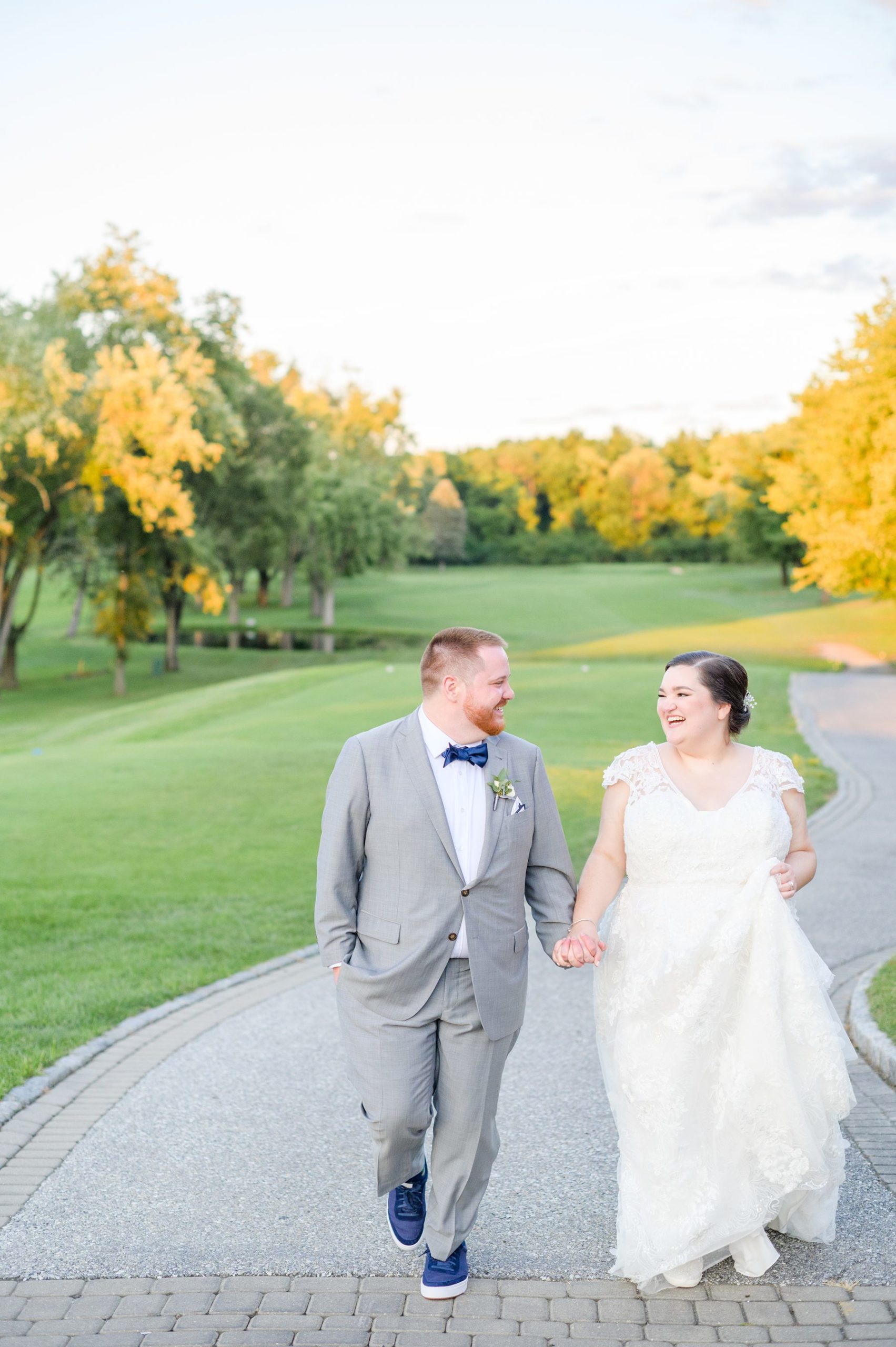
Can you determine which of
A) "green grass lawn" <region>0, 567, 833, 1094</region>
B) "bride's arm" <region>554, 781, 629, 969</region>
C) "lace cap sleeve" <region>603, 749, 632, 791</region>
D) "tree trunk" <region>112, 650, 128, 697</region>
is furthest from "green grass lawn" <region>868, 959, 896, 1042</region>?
"tree trunk" <region>112, 650, 128, 697</region>

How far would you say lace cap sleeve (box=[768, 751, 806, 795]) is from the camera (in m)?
4.57

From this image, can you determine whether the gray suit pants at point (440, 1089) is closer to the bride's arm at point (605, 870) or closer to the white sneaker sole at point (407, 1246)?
the white sneaker sole at point (407, 1246)

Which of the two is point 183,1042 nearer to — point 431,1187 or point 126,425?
point 431,1187

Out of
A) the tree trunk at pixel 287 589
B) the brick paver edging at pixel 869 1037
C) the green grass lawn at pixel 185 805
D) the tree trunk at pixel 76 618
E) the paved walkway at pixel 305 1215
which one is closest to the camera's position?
the paved walkway at pixel 305 1215

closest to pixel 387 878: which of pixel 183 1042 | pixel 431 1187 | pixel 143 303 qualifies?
pixel 431 1187

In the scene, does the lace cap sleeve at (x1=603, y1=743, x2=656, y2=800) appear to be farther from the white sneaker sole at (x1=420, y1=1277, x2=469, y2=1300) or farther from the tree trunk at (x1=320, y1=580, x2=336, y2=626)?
the tree trunk at (x1=320, y1=580, x2=336, y2=626)

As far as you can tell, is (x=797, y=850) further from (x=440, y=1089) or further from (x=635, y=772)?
(x=440, y=1089)

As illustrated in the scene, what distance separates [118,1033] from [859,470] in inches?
1344

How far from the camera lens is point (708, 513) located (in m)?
79.6

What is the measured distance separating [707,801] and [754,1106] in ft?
3.37

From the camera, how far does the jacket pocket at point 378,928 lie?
13.9ft

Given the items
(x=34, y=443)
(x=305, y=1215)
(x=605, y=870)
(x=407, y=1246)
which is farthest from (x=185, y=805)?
(x=34, y=443)

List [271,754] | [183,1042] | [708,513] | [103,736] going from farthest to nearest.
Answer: [708,513] < [103,736] < [271,754] < [183,1042]

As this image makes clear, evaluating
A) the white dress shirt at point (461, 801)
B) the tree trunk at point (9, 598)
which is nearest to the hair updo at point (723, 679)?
the white dress shirt at point (461, 801)
